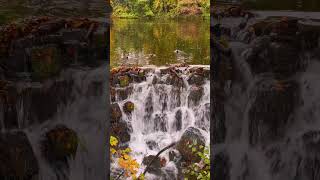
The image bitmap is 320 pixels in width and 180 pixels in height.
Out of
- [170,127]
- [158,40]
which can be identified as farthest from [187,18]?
[170,127]

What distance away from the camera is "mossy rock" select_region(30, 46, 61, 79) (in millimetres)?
1591

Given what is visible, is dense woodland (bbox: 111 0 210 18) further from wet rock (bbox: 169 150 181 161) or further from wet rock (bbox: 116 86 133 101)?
wet rock (bbox: 169 150 181 161)

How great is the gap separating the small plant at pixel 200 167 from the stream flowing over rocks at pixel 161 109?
3.1 inches

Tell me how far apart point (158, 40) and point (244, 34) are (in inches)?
127

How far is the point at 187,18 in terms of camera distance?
499 centimetres

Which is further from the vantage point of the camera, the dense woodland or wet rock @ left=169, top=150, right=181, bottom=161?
the dense woodland

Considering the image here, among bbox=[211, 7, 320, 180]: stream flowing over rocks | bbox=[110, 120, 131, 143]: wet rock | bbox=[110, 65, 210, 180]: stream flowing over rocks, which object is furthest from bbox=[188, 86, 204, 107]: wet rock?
bbox=[211, 7, 320, 180]: stream flowing over rocks

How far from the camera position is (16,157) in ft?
5.23

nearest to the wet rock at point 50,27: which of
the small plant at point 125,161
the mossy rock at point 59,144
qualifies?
the mossy rock at point 59,144

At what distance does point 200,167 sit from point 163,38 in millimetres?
1512

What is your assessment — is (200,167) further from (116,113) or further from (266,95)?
(266,95)

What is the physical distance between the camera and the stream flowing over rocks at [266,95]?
64.5 inches

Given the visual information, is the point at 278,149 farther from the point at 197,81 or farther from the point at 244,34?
the point at 197,81

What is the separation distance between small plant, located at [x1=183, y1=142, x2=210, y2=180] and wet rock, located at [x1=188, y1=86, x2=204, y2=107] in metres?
0.46
